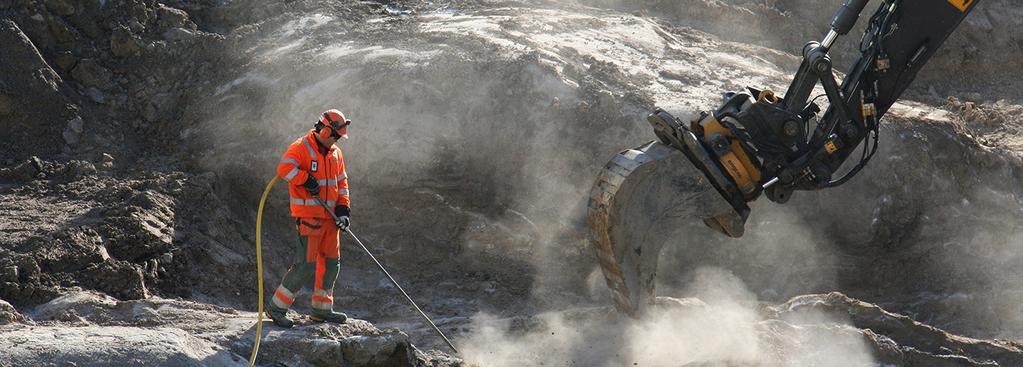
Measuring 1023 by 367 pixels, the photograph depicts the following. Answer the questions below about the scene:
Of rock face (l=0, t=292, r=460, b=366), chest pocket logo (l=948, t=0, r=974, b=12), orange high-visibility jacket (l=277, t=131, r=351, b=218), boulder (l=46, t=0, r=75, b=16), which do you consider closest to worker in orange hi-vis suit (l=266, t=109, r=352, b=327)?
orange high-visibility jacket (l=277, t=131, r=351, b=218)

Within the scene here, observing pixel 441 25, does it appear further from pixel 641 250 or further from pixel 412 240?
pixel 641 250

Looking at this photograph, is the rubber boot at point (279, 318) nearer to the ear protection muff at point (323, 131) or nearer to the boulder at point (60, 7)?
the ear protection muff at point (323, 131)

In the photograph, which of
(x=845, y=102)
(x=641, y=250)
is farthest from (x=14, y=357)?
(x=845, y=102)

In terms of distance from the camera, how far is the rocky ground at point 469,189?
8.07 metres

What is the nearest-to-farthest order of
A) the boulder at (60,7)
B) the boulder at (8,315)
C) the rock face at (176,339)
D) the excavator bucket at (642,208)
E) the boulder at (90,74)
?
the rock face at (176,339) → the boulder at (8,315) → the excavator bucket at (642,208) → the boulder at (90,74) → the boulder at (60,7)

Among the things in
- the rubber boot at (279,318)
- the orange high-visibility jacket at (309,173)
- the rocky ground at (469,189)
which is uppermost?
the orange high-visibility jacket at (309,173)

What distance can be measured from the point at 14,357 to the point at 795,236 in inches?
267

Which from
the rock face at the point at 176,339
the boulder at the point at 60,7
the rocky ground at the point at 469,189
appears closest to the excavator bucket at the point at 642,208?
the rocky ground at the point at 469,189

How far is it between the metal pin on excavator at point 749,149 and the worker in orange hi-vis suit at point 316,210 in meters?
1.79

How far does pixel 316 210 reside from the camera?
7.17 meters

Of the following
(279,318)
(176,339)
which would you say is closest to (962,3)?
(279,318)

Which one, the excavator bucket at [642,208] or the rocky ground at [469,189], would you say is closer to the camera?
the excavator bucket at [642,208]

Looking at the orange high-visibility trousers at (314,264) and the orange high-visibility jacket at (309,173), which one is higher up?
the orange high-visibility jacket at (309,173)

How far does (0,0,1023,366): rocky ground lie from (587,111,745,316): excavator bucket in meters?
0.98
